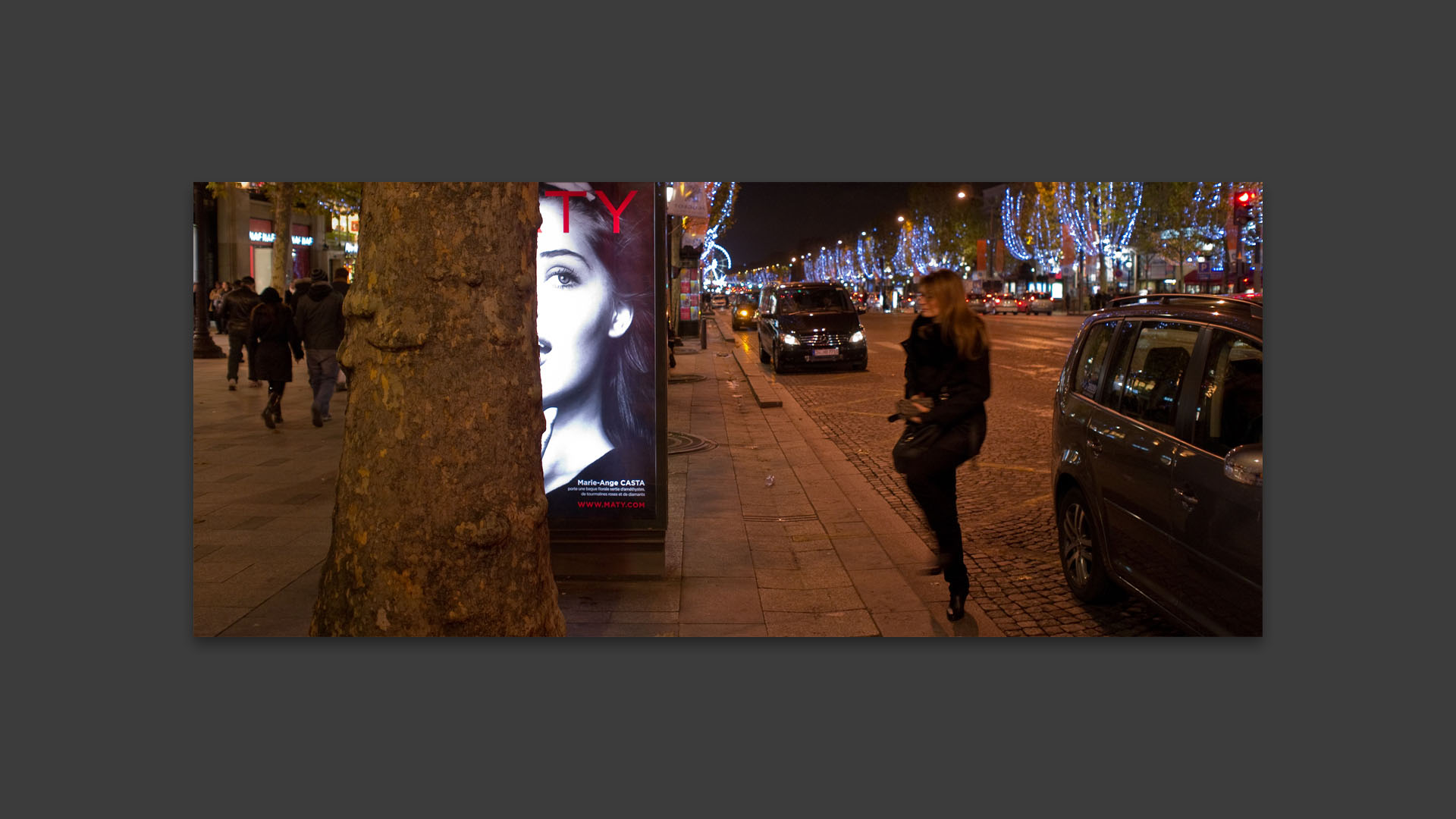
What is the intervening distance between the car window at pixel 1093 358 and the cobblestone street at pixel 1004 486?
1.06 metres

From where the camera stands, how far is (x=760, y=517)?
26.5 feet

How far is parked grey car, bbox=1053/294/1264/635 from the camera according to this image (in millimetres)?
4324

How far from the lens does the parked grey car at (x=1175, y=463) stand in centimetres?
432

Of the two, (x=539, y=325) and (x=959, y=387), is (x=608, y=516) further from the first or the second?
(x=959, y=387)

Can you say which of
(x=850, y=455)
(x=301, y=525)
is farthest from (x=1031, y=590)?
(x=850, y=455)

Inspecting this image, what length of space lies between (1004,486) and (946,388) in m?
4.17

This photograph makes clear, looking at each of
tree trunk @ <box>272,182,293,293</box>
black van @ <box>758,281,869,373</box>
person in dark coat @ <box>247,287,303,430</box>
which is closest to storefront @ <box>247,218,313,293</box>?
tree trunk @ <box>272,182,293,293</box>

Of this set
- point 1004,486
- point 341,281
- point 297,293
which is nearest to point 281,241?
point 341,281

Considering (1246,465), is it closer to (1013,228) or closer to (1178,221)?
(1178,221)

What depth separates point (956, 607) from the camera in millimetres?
5578

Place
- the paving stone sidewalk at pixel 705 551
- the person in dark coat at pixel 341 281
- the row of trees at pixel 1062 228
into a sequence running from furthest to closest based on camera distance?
the row of trees at pixel 1062 228
the person in dark coat at pixel 341 281
the paving stone sidewalk at pixel 705 551

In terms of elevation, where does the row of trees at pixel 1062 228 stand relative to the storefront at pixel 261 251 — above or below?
above

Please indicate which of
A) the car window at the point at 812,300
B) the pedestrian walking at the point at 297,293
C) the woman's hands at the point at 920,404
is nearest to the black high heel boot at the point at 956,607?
the woman's hands at the point at 920,404

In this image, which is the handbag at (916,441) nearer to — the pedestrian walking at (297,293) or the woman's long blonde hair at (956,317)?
the woman's long blonde hair at (956,317)
